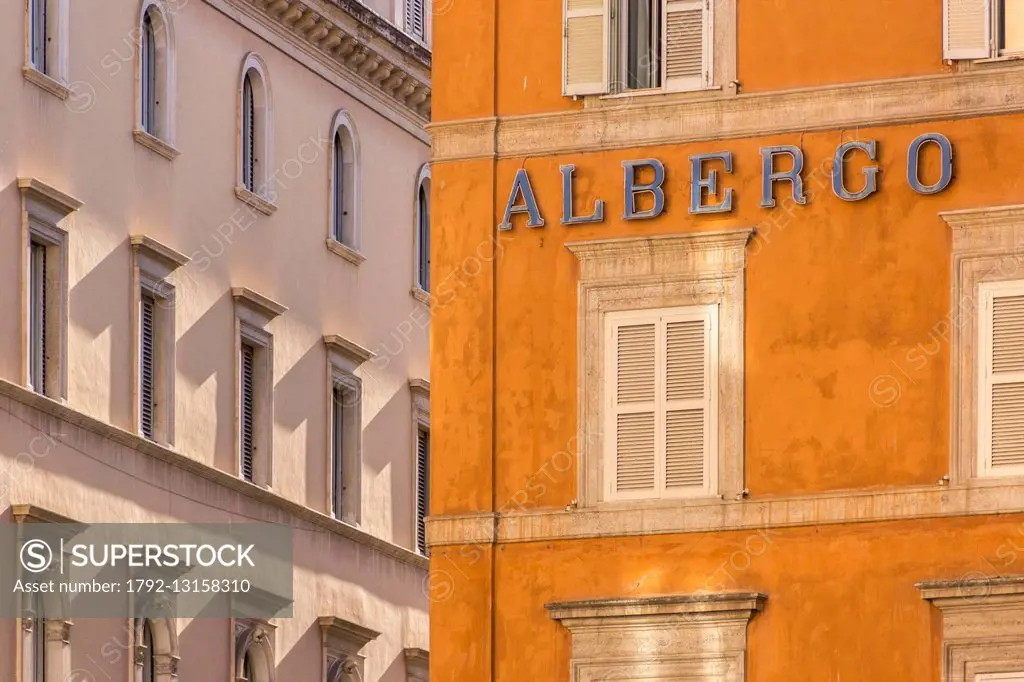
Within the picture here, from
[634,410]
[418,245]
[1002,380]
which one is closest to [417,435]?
[418,245]

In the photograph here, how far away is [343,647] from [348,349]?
14.9 ft

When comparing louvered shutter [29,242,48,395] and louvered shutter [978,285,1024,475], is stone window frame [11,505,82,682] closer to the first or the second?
louvered shutter [29,242,48,395]

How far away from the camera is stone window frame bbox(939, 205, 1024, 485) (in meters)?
30.0

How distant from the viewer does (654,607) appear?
30.5 m

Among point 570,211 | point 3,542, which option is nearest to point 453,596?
point 570,211

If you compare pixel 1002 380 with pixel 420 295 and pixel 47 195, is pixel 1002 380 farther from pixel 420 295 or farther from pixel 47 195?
pixel 420 295

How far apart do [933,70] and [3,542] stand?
15745 millimetres

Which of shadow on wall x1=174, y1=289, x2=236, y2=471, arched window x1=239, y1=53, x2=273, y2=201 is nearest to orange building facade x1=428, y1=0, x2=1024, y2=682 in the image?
shadow on wall x1=174, y1=289, x2=236, y2=471

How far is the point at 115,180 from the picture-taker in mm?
45031

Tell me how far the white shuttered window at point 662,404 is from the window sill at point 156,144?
15.7 meters

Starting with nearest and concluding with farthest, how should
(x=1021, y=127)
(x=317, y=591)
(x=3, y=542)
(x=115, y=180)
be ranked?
(x=1021, y=127) → (x=3, y=542) → (x=115, y=180) → (x=317, y=591)

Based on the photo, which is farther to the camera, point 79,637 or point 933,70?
point 79,637

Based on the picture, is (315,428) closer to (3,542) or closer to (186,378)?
(186,378)

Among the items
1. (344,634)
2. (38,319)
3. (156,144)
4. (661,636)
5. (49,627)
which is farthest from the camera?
(344,634)
